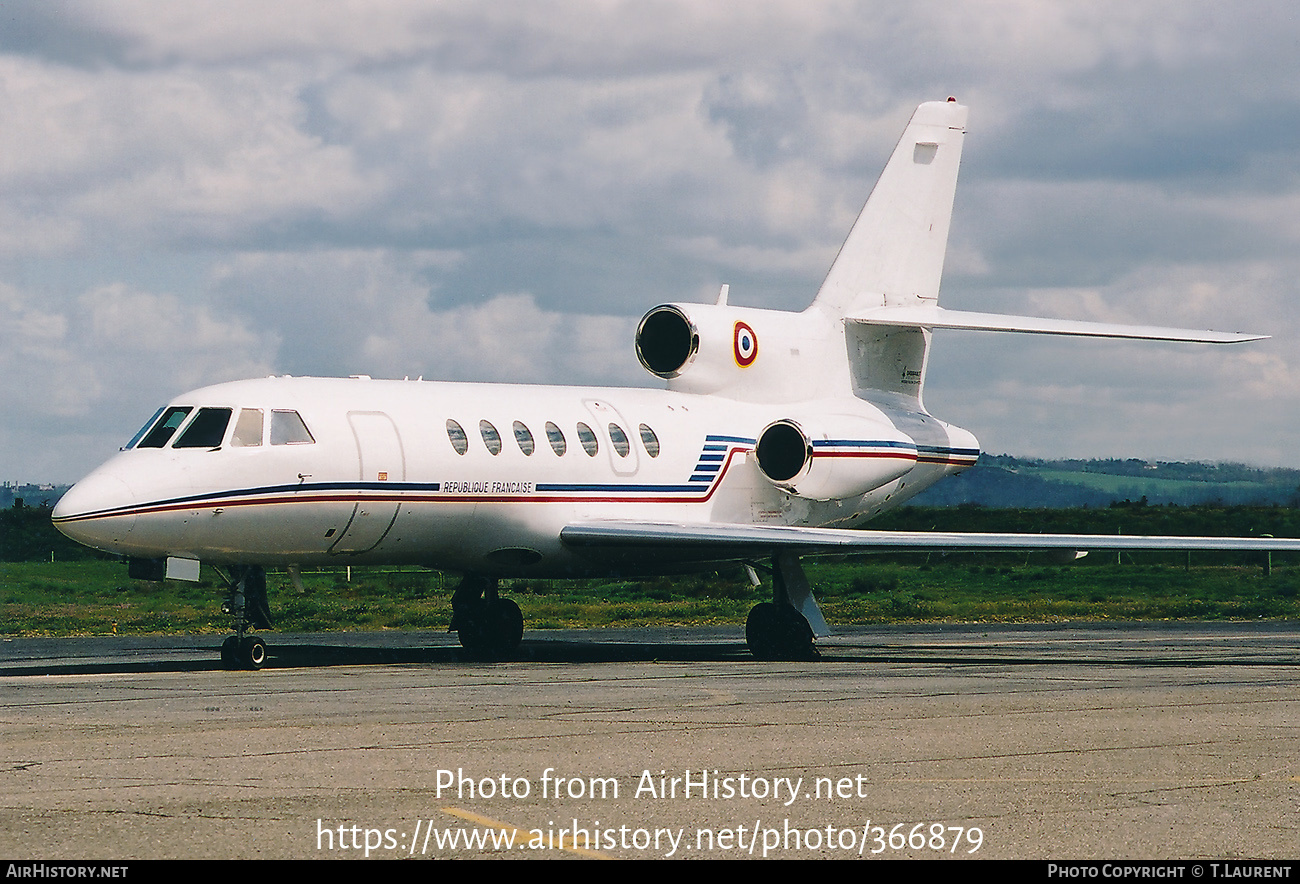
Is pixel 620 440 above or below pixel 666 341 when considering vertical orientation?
below

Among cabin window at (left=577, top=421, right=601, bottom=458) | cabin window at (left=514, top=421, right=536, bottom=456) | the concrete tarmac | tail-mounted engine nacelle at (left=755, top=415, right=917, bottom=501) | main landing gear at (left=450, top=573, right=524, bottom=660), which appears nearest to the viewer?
the concrete tarmac

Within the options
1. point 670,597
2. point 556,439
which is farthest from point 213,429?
point 670,597

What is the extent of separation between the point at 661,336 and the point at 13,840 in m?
19.1

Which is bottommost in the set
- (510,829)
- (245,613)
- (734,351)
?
(510,829)

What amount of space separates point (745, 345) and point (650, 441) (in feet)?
9.40

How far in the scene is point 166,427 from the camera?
67.8 feet

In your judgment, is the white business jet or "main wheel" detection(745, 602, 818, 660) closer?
the white business jet

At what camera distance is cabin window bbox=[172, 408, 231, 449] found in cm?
2039

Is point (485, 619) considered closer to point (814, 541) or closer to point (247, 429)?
point (814, 541)

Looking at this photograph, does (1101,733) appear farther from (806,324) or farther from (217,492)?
(806,324)

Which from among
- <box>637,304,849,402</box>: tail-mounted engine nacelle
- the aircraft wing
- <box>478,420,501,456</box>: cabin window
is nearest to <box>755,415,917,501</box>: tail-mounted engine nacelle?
<box>637,304,849,402</box>: tail-mounted engine nacelle

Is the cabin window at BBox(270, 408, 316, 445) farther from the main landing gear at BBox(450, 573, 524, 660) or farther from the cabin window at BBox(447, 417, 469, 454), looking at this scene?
the main landing gear at BBox(450, 573, 524, 660)

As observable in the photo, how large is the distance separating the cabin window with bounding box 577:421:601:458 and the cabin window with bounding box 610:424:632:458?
1.21ft

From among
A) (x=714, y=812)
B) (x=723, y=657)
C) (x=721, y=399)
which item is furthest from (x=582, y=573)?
(x=714, y=812)
